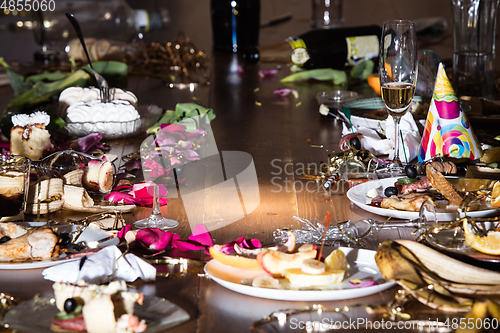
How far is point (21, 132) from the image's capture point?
1.12 m

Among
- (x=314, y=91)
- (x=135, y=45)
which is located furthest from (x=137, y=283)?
(x=135, y=45)

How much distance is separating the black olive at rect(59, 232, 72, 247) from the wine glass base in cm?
14

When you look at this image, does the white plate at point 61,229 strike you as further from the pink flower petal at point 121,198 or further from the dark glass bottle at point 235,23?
the dark glass bottle at point 235,23

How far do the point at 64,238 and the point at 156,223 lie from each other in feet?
0.54

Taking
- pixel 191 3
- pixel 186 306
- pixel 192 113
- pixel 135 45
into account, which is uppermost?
pixel 191 3

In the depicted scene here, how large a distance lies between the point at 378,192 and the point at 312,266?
327 millimetres

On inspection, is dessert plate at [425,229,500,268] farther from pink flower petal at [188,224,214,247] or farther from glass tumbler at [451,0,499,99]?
glass tumbler at [451,0,499,99]

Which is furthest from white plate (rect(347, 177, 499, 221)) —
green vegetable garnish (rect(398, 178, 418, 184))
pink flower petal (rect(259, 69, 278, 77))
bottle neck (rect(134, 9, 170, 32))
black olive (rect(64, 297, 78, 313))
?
bottle neck (rect(134, 9, 170, 32))

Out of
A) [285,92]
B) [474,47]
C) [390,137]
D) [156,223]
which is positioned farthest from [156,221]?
[474,47]

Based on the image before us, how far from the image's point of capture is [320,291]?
60 cm

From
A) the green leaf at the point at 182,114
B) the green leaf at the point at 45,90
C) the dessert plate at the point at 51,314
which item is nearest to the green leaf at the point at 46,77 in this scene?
the green leaf at the point at 45,90

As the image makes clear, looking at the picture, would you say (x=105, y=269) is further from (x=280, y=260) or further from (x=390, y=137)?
(x=390, y=137)

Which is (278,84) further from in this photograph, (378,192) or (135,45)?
(378,192)

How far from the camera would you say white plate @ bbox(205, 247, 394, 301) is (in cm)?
60
